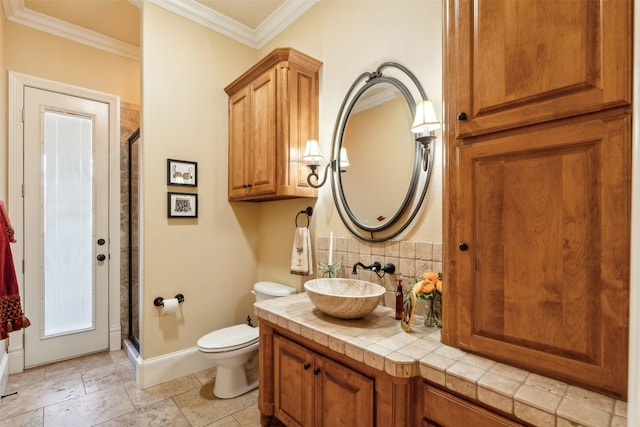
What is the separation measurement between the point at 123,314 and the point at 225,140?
207 centimetres

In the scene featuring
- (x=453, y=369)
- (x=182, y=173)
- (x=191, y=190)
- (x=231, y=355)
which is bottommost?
(x=231, y=355)

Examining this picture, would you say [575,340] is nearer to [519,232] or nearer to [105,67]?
[519,232]

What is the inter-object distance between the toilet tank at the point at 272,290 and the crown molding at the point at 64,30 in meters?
2.76

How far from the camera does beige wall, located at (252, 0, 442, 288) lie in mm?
1721

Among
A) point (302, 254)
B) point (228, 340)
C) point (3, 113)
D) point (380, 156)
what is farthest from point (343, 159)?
point (3, 113)

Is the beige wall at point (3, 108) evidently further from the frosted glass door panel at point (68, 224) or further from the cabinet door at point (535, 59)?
the cabinet door at point (535, 59)

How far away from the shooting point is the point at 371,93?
6.66 ft

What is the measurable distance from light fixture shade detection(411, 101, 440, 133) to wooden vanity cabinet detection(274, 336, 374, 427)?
1273mm

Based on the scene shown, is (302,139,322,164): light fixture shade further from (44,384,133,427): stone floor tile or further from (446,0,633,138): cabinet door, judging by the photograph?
Result: (44,384,133,427): stone floor tile

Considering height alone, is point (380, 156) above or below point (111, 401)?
above

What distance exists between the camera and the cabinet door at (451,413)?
981mm

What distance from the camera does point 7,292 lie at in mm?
1712

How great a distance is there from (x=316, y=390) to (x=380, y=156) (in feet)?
4.57

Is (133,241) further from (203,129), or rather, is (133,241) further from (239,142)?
(239,142)
